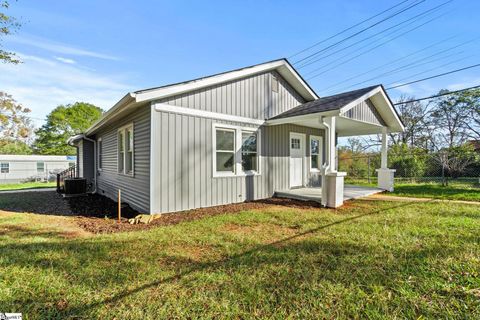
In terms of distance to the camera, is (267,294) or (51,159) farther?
(51,159)

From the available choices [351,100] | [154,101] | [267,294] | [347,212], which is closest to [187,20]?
[154,101]

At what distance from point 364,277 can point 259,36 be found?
12.3 m

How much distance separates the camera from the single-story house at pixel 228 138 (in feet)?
19.0

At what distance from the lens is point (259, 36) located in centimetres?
1212

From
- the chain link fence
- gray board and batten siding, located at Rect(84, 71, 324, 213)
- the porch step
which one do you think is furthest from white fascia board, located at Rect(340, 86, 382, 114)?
the chain link fence

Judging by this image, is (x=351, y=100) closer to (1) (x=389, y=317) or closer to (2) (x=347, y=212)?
(2) (x=347, y=212)

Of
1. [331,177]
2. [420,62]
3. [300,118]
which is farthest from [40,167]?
[420,62]

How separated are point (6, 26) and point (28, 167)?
22.7 meters

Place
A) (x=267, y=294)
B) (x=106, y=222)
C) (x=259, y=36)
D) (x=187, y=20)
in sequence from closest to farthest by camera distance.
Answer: (x=267, y=294) → (x=106, y=222) → (x=187, y=20) → (x=259, y=36)

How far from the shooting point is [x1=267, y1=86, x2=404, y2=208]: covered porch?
654 centimetres

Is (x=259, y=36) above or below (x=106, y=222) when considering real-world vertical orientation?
above

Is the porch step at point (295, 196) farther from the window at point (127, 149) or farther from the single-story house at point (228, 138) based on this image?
the window at point (127, 149)

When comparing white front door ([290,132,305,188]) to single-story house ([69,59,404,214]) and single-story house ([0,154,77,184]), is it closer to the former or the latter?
single-story house ([69,59,404,214])

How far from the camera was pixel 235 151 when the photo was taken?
7203 mm
